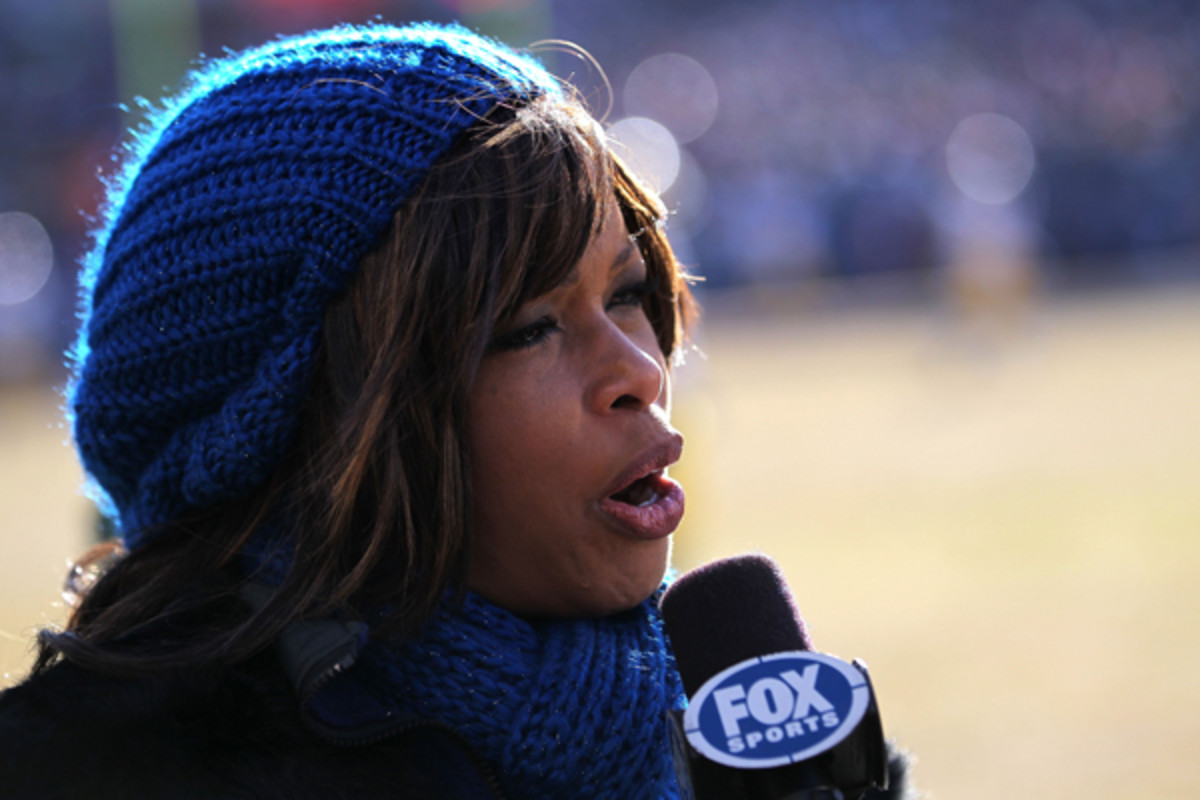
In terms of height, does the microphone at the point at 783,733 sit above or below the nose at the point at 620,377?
below

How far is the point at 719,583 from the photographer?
156 centimetres

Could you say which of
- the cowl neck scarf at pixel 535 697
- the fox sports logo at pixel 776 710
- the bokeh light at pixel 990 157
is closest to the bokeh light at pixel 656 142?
the bokeh light at pixel 990 157

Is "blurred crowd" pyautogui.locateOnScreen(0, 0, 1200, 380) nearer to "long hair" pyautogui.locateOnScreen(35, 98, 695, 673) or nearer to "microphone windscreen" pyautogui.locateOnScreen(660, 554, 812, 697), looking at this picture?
"long hair" pyautogui.locateOnScreen(35, 98, 695, 673)

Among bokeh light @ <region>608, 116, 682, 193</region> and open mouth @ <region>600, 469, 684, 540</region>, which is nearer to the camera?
open mouth @ <region>600, 469, 684, 540</region>

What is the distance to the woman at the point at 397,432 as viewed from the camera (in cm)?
159

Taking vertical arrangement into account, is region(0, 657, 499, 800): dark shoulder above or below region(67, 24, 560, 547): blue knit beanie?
below

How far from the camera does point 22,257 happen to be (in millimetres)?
21766

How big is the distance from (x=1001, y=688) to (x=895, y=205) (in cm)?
1919

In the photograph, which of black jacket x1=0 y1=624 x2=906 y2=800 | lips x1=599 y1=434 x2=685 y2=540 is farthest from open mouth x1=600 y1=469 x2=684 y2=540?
black jacket x1=0 y1=624 x2=906 y2=800

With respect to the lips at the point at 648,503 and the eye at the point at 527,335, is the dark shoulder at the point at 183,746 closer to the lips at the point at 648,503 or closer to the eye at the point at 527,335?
the lips at the point at 648,503

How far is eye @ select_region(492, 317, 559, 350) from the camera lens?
173 centimetres

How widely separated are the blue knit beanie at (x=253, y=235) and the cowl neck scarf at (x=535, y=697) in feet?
1.14

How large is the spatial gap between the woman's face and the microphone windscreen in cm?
18

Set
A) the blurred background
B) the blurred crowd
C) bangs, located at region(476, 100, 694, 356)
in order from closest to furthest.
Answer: bangs, located at region(476, 100, 694, 356)
the blurred background
the blurred crowd
